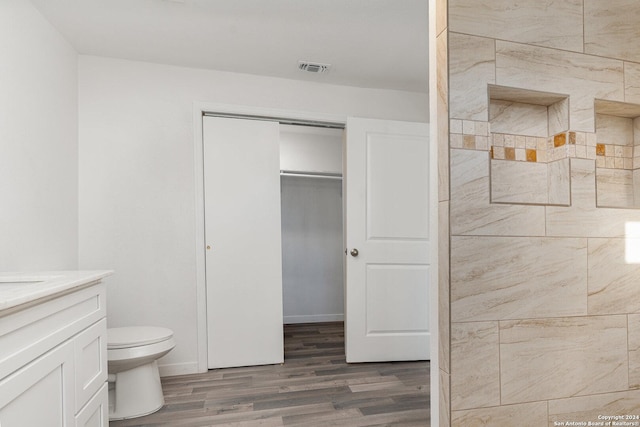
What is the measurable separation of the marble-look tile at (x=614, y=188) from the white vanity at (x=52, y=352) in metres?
2.13

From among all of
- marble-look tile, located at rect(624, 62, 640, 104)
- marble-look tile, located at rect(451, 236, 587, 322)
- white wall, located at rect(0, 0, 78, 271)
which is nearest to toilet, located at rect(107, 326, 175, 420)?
white wall, located at rect(0, 0, 78, 271)

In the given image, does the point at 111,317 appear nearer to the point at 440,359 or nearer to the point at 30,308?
the point at 30,308

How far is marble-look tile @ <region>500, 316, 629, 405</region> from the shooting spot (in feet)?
4.64

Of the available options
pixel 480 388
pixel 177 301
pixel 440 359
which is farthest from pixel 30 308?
pixel 177 301

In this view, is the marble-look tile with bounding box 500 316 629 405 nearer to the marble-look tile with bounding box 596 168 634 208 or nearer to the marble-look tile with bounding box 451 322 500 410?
the marble-look tile with bounding box 451 322 500 410

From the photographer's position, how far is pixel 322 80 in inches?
120

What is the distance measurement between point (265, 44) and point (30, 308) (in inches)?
79.6

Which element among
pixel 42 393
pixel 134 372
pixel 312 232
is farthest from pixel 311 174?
pixel 42 393

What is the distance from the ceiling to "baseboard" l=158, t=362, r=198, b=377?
2219 millimetres

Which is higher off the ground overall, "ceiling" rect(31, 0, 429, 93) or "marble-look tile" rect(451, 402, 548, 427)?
"ceiling" rect(31, 0, 429, 93)

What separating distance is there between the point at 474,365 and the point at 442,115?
93 cm

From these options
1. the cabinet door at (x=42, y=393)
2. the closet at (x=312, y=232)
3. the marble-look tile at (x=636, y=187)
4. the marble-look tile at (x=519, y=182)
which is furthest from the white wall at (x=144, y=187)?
the marble-look tile at (x=636, y=187)

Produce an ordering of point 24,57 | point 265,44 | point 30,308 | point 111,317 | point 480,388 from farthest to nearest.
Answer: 1. point 111,317
2. point 265,44
3. point 24,57
4. point 480,388
5. point 30,308

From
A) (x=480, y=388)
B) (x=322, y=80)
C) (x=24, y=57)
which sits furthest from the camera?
(x=322, y=80)
